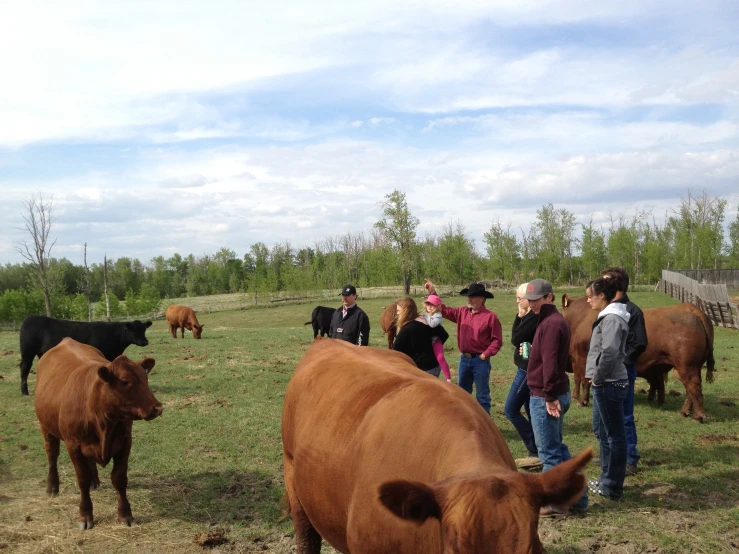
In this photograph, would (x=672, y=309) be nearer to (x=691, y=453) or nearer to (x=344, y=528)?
(x=691, y=453)

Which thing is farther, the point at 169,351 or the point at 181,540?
the point at 169,351

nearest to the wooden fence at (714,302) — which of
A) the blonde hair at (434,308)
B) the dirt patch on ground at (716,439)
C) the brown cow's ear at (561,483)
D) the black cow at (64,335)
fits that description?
the dirt patch on ground at (716,439)

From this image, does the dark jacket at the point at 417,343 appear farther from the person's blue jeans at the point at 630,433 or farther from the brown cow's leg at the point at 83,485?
the brown cow's leg at the point at 83,485

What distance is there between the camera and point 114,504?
20.5 feet

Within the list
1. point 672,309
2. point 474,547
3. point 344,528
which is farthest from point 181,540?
point 672,309

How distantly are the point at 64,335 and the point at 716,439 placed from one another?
1255 cm

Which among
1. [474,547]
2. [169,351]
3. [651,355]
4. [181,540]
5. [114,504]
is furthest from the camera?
[169,351]

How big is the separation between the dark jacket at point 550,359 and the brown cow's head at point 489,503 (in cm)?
325

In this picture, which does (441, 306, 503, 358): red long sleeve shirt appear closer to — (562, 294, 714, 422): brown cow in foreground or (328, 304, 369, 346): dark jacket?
(328, 304, 369, 346): dark jacket

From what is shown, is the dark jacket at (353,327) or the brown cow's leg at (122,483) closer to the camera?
the brown cow's leg at (122,483)

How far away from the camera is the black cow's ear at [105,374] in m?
5.58

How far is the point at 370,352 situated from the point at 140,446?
5.29m

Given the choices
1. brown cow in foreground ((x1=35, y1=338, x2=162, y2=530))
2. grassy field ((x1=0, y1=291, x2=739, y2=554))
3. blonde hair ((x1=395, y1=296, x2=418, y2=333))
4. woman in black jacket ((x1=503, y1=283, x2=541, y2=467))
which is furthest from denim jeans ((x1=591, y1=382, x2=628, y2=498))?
brown cow in foreground ((x1=35, y1=338, x2=162, y2=530))

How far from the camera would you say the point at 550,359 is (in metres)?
5.46
